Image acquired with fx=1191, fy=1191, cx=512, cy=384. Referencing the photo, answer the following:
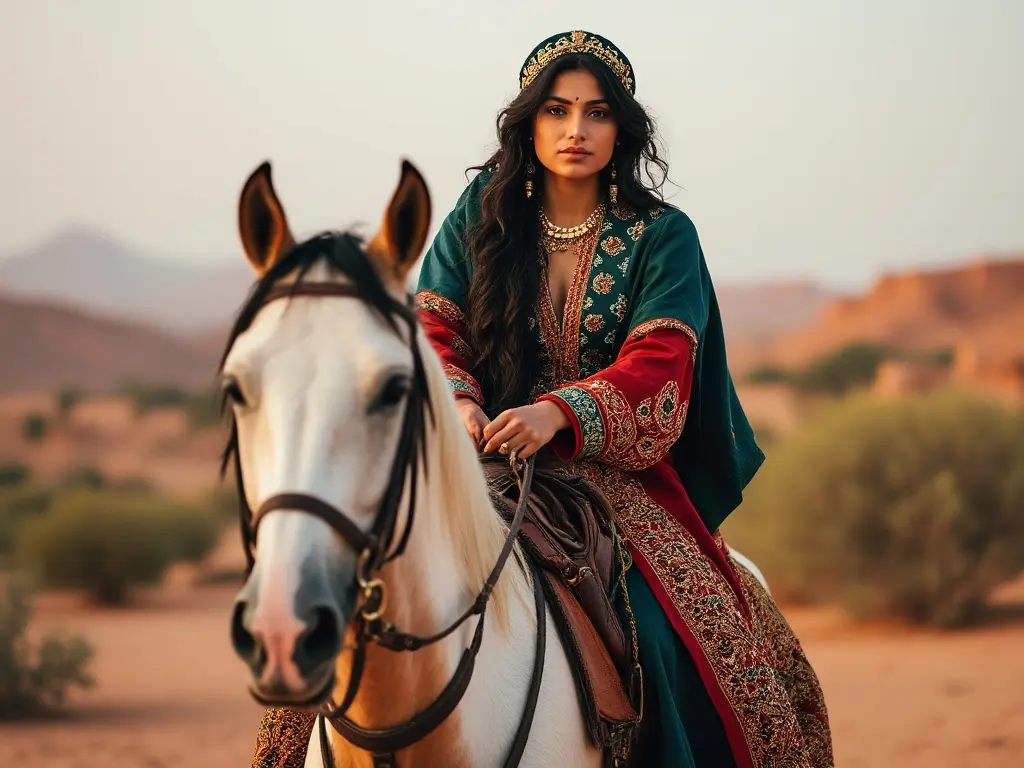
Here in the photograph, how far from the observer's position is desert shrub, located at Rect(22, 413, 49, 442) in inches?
1513

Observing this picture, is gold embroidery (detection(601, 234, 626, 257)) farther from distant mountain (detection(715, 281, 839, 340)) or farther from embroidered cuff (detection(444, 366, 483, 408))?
distant mountain (detection(715, 281, 839, 340))

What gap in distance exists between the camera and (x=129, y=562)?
17.8 meters

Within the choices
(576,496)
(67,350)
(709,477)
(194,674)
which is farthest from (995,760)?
(67,350)

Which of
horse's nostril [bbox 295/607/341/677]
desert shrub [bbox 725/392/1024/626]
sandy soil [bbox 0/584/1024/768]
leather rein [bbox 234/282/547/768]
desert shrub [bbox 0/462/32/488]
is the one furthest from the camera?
desert shrub [bbox 0/462/32/488]

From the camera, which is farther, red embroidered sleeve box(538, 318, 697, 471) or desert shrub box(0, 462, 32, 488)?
desert shrub box(0, 462, 32, 488)

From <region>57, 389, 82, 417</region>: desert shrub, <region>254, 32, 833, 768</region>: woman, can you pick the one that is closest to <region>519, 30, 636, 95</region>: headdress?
<region>254, 32, 833, 768</region>: woman

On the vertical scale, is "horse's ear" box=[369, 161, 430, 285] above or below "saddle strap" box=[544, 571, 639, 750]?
above

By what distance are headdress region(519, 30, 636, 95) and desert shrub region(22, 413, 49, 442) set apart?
1503 inches

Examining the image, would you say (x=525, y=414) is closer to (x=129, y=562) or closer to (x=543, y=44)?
(x=543, y=44)

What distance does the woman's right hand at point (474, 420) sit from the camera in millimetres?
2957

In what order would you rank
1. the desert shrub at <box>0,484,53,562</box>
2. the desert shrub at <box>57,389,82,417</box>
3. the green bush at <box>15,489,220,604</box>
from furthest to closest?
the desert shrub at <box>57,389,82,417</box>
the desert shrub at <box>0,484,53,562</box>
the green bush at <box>15,489,220,604</box>

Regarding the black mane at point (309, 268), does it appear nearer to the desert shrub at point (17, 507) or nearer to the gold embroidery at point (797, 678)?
the gold embroidery at point (797, 678)

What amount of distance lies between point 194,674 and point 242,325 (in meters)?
11.9

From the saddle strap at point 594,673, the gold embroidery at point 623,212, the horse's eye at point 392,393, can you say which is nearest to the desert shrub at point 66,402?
the gold embroidery at point 623,212
